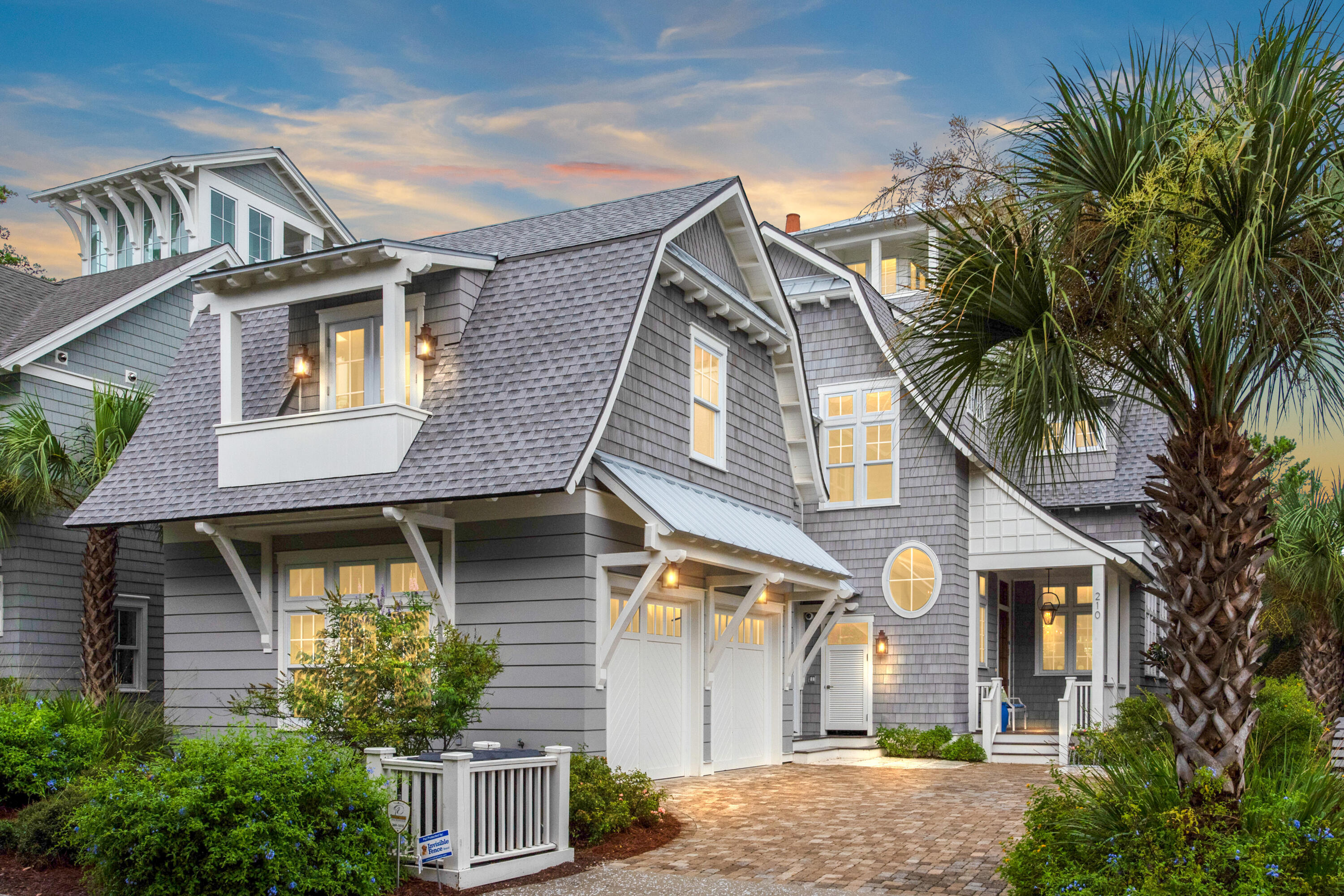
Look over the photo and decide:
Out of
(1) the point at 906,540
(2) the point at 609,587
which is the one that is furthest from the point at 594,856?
(1) the point at 906,540

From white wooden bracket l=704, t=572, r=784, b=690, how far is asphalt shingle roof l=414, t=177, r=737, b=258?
437cm

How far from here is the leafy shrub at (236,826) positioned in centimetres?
719

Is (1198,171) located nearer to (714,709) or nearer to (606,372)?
(606,372)

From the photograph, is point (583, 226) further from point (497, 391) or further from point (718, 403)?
point (497, 391)

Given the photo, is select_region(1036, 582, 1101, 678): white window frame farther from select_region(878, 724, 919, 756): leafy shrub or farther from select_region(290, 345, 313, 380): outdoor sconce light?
select_region(290, 345, 313, 380): outdoor sconce light

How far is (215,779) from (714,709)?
837cm

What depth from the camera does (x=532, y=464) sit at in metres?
11.5

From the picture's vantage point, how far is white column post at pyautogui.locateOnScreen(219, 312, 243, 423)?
13461 millimetres

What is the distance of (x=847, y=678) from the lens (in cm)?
1953

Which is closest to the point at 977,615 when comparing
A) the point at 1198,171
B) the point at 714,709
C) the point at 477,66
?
the point at 714,709

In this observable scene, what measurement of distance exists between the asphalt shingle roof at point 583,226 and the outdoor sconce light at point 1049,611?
36.9 ft

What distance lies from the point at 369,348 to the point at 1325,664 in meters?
17.5

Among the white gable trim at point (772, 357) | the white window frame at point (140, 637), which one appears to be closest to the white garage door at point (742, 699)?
the white gable trim at point (772, 357)

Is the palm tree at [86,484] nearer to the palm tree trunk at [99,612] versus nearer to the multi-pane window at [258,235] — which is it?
the palm tree trunk at [99,612]
